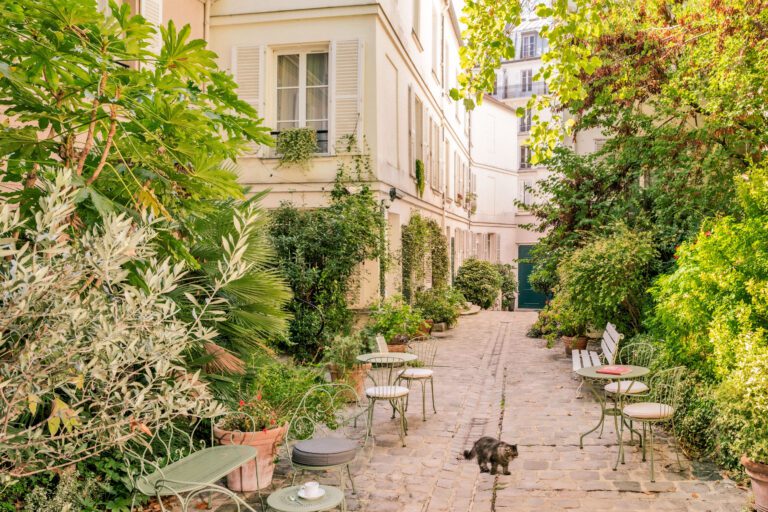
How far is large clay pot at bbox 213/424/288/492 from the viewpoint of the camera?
5172mm

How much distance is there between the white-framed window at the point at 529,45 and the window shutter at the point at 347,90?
1335 inches

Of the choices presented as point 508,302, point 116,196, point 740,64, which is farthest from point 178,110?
point 508,302

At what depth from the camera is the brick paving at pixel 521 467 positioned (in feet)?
16.5

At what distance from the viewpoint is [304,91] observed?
12180 mm

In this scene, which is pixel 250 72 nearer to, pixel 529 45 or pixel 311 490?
pixel 311 490

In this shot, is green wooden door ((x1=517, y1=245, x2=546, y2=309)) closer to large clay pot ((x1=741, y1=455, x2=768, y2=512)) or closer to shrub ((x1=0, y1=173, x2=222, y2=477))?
large clay pot ((x1=741, y1=455, x2=768, y2=512))

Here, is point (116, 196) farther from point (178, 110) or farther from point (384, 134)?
point (384, 134)

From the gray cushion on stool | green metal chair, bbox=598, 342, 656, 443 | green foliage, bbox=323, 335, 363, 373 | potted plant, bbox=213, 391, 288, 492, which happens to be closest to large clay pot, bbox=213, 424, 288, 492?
potted plant, bbox=213, 391, 288, 492

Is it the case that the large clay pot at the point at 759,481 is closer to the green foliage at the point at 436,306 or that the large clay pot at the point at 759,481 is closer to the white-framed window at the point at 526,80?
the green foliage at the point at 436,306

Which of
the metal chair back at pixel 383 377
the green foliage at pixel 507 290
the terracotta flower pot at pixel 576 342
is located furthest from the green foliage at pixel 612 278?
the green foliage at pixel 507 290

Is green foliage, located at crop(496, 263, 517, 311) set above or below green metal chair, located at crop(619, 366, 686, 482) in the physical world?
above

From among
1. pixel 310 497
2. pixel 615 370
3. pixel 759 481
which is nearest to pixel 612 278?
pixel 615 370

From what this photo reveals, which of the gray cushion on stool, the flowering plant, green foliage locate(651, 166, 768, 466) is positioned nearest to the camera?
the gray cushion on stool

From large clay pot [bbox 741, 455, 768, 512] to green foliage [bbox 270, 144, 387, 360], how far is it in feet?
22.3
